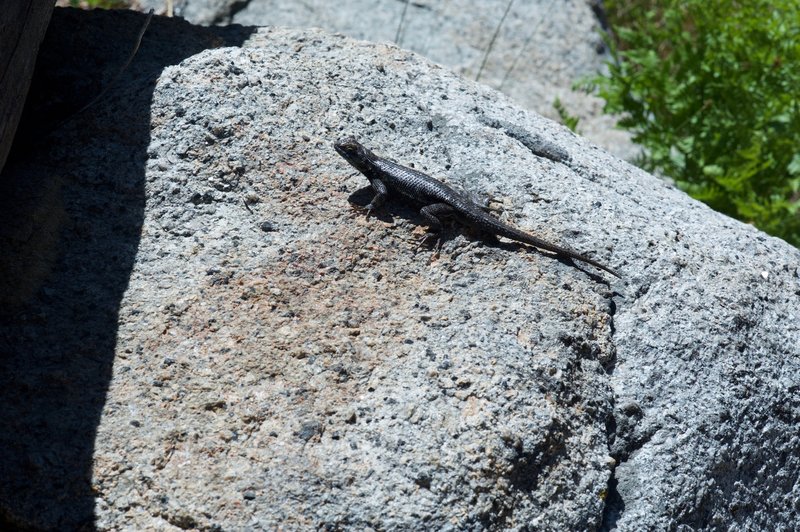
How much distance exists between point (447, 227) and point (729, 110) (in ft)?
11.3

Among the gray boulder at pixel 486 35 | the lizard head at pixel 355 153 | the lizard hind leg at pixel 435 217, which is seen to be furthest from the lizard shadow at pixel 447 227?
the gray boulder at pixel 486 35

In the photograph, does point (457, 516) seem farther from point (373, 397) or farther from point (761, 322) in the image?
point (761, 322)

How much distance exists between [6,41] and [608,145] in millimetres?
5654

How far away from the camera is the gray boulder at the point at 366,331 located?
3221mm

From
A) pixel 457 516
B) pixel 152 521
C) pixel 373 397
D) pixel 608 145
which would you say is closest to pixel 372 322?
pixel 373 397

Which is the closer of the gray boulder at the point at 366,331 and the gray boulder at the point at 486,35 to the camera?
the gray boulder at the point at 366,331

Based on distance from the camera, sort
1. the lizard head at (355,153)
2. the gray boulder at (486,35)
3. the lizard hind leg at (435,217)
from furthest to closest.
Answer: the gray boulder at (486,35), the lizard head at (355,153), the lizard hind leg at (435,217)

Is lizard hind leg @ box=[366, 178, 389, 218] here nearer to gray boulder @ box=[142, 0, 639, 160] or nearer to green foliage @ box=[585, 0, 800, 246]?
green foliage @ box=[585, 0, 800, 246]

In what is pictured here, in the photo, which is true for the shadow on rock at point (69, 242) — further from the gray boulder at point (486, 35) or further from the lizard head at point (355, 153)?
the gray boulder at point (486, 35)

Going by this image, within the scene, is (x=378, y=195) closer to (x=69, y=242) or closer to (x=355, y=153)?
(x=355, y=153)

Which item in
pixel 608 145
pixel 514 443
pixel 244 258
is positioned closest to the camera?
pixel 514 443

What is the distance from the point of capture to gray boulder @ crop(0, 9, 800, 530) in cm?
322

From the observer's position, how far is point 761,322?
4.05 m

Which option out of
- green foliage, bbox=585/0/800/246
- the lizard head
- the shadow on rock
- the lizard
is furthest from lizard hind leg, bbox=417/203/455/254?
green foliage, bbox=585/0/800/246
